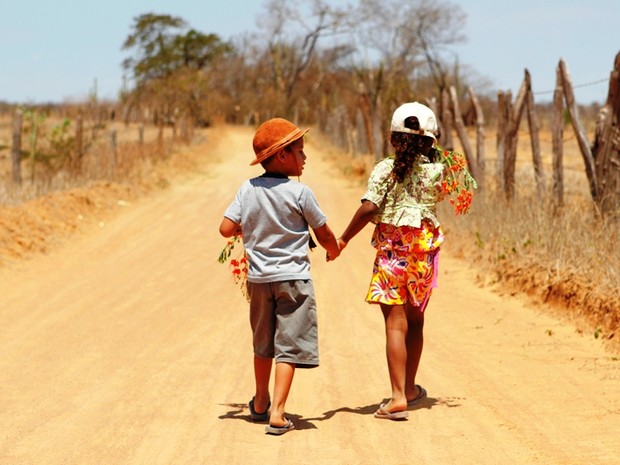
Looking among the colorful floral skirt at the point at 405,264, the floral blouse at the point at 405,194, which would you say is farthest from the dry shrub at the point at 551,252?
the floral blouse at the point at 405,194

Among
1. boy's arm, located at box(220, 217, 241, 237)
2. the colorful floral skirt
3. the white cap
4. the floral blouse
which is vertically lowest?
the colorful floral skirt

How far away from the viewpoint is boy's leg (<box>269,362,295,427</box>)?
16.2ft

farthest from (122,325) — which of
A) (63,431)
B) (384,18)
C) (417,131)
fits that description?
(384,18)

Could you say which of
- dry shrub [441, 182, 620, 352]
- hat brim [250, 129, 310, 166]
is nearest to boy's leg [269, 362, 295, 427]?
hat brim [250, 129, 310, 166]

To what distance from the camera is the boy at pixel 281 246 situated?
4.91 metres

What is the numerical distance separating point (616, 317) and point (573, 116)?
3.51 m

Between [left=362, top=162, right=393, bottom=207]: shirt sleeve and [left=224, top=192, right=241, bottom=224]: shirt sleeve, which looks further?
[left=362, top=162, right=393, bottom=207]: shirt sleeve

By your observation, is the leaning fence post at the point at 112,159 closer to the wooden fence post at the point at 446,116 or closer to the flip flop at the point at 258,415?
the wooden fence post at the point at 446,116

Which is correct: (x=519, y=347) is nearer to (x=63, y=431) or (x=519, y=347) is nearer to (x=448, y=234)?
(x=63, y=431)

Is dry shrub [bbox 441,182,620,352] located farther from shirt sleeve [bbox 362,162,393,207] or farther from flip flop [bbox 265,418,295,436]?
flip flop [bbox 265,418,295,436]

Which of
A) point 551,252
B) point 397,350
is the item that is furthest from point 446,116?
point 397,350

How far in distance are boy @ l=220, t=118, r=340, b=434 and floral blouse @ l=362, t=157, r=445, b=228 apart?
384 mm

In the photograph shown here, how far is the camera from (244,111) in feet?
179

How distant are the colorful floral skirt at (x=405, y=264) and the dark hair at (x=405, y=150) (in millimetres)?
298
